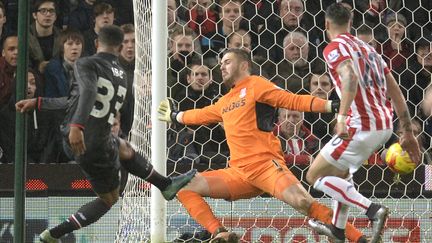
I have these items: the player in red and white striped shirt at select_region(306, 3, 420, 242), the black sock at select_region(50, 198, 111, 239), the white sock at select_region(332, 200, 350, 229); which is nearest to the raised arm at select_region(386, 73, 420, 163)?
the player in red and white striped shirt at select_region(306, 3, 420, 242)

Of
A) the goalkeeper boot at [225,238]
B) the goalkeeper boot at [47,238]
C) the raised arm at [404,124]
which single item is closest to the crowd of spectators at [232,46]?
the goalkeeper boot at [225,238]

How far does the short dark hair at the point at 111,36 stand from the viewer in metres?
8.07

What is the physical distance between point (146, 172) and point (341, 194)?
1407 millimetres

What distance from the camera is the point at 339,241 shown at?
796 centimetres

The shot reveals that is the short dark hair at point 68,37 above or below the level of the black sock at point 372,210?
above

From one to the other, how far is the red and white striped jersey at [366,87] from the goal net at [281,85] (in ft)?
5.60

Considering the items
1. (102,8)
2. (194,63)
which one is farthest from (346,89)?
(102,8)

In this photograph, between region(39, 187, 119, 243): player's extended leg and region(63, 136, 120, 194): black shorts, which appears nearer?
region(63, 136, 120, 194): black shorts

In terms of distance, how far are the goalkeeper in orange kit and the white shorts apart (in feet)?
2.64

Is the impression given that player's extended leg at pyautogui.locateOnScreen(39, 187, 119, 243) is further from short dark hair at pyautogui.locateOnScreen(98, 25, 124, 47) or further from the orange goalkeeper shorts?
short dark hair at pyautogui.locateOnScreen(98, 25, 124, 47)

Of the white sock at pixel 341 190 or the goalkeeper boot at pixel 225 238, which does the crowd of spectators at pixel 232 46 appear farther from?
the white sock at pixel 341 190

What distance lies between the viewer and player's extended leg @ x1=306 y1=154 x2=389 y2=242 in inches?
302

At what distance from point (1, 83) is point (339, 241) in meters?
3.77

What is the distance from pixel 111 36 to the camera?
26.5 feet
